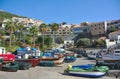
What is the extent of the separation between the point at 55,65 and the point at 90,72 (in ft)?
37.2

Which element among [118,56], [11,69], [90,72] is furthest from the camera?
[118,56]

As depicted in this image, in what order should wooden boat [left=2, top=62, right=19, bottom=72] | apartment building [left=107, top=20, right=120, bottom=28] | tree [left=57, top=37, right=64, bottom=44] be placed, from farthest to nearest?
apartment building [left=107, top=20, right=120, bottom=28] < tree [left=57, top=37, right=64, bottom=44] < wooden boat [left=2, top=62, right=19, bottom=72]

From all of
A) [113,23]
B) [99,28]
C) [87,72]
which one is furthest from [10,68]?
[113,23]

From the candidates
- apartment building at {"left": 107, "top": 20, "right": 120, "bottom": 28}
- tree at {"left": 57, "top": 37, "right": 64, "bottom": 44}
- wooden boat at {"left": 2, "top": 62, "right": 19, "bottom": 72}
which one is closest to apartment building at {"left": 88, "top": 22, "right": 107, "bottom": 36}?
apartment building at {"left": 107, "top": 20, "right": 120, "bottom": 28}

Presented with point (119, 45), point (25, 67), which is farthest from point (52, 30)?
point (25, 67)

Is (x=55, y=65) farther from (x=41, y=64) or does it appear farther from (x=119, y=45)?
(x=119, y=45)

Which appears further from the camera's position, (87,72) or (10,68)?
(10,68)

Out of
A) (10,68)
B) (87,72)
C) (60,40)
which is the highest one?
(60,40)

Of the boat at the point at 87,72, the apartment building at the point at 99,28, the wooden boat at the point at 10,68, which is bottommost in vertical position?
the boat at the point at 87,72

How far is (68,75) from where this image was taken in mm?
29312

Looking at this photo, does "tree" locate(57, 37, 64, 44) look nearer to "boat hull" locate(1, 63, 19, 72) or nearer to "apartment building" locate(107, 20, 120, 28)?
"apartment building" locate(107, 20, 120, 28)

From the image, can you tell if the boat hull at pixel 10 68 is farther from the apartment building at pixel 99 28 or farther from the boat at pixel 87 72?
the apartment building at pixel 99 28

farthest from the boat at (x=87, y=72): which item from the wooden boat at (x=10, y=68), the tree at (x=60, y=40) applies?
the tree at (x=60, y=40)

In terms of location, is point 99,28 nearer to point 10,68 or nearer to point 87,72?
point 10,68
